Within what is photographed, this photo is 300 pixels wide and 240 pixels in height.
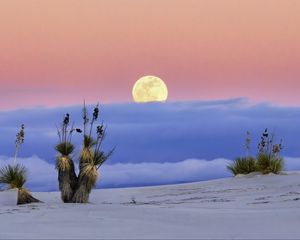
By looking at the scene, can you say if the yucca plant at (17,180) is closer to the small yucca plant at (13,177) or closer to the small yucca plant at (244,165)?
the small yucca plant at (13,177)

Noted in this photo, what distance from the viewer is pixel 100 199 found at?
720 inches

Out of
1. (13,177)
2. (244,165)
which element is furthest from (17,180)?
(244,165)

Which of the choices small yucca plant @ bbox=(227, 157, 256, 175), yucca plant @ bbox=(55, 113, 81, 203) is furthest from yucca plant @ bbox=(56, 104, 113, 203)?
small yucca plant @ bbox=(227, 157, 256, 175)

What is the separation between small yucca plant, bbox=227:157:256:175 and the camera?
70.8 feet

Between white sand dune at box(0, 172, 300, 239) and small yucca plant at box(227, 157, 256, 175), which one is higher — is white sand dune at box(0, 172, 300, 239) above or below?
below

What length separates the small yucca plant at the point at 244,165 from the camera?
850 inches

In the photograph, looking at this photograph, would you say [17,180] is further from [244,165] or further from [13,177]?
[244,165]

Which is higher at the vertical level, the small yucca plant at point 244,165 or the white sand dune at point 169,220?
the small yucca plant at point 244,165

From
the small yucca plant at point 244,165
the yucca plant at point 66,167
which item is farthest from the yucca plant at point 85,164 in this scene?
the small yucca plant at point 244,165

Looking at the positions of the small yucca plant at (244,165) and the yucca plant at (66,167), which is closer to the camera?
the yucca plant at (66,167)

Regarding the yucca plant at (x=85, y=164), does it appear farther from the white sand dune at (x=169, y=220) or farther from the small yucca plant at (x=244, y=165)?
the small yucca plant at (x=244, y=165)

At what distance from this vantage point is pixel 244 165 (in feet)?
71.2

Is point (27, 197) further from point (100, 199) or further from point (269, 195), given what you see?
point (269, 195)

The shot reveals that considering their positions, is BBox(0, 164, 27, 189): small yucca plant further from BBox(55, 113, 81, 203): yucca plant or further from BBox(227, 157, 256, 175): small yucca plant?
BBox(227, 157, 256, 175): small yucca plant
